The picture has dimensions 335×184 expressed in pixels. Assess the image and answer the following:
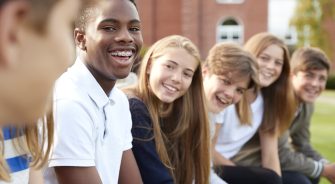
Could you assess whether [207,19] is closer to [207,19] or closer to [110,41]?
[207,19]

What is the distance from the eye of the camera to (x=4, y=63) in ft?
2.47

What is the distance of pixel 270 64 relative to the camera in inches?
178

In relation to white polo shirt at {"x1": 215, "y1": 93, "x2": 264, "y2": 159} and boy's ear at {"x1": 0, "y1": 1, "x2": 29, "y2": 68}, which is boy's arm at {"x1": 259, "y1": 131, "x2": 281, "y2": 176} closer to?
white polo shirt at {"x1": 215, "y1": 93, "x2": 264, "y2": 159}

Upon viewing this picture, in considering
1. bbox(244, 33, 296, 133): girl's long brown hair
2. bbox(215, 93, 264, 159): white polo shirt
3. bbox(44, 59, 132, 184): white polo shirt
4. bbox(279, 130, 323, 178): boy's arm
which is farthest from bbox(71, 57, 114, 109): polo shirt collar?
bbox(279, 130, 323, 178): boy's arm

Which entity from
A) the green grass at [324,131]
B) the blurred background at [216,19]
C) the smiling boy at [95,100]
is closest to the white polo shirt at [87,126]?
the smiling boy at [95,100]

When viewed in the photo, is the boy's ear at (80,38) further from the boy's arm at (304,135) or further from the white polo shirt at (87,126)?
the boy's arm at (304,135)

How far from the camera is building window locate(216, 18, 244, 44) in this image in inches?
1473

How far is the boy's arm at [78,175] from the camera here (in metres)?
2.44

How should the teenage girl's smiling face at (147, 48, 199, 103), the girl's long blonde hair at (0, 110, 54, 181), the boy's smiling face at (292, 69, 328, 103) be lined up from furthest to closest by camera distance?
the boy's smiling face at (292, 69, 328, 103) < the teenage girl's smiling face at (147, 48, 199, 103) < the girl's long blonde hair at (0, 110, 54, 181)

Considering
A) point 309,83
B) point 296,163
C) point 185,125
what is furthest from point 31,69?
point 309,83

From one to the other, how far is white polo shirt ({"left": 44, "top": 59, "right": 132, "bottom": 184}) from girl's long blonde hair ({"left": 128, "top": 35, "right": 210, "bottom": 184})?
69cm

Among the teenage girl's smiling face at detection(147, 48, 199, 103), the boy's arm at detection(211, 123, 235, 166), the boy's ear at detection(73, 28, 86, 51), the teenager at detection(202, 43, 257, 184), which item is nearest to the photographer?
the boy's ear at detection(73, 28, 86, 51)

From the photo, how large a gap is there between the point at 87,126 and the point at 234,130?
207 centimetres

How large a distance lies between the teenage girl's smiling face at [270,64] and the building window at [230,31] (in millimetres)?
32900
